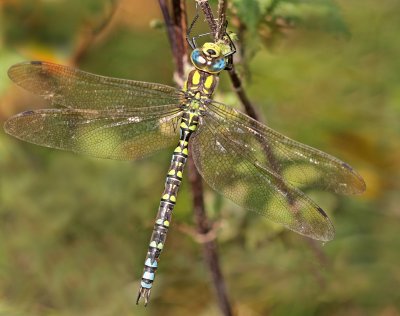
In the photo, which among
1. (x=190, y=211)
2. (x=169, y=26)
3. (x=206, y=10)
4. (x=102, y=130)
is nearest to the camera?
(x=206, y=10)

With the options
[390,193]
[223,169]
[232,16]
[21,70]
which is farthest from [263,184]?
[390,193]

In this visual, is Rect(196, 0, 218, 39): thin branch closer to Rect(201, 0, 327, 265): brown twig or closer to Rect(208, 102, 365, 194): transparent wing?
Rect(201, 0, 327, 265): brown twig

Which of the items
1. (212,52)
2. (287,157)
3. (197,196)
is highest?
(212,52)

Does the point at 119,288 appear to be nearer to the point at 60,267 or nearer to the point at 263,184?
the point at 60,267

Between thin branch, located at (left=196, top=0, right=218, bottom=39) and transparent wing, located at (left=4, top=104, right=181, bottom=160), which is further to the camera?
transparent wing, located at (left=4, top=104, right=181, bottom=160)

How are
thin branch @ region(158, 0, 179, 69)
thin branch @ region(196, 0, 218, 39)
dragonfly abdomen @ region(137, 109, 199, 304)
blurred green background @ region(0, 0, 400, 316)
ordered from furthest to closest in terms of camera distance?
blurred green background @ region(0, 0, 400, 316) → dragonfly abdomen @ region(137, 109, 199, 304) → thin branch @ region(158, 0, 179, 69) → thin branch @ region(196, 0, 218, 39)

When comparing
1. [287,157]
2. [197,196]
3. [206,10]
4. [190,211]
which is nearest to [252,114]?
[287,157]

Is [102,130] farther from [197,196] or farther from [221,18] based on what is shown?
A: [221,18]

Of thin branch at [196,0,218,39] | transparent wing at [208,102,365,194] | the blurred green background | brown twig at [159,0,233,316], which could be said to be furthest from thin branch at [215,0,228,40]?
the blurred green background
